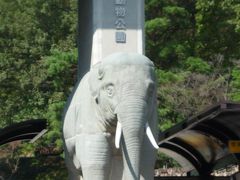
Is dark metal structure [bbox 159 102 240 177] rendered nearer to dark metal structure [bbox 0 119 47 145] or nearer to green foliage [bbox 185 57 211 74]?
dark metal structure [bbox 0 119 47 145]

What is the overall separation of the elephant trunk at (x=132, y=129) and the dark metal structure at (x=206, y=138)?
2.65 metres

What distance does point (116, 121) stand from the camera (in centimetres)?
976

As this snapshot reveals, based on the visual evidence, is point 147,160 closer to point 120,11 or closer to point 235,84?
point 120,11

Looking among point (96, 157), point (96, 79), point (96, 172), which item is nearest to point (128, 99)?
point (96, 79)

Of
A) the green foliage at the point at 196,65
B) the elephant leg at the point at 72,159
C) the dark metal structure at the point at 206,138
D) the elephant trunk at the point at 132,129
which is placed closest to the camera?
the elephant trunk at the point at 132,129

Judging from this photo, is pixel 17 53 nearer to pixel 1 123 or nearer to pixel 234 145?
pixel 1 123

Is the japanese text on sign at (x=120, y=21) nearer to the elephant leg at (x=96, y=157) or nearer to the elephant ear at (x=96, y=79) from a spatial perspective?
the elephant ear at (x=96, y=79)

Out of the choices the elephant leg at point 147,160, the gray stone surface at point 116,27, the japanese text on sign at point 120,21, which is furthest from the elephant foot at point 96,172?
the japanese text on sign at point 120,21

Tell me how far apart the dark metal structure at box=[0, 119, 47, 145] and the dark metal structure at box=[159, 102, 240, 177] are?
2.57 m

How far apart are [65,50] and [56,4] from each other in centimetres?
316

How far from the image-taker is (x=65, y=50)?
81.0ft

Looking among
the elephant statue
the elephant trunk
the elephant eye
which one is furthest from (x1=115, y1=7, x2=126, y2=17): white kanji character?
the elephant trunk

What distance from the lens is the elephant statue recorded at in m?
9.40

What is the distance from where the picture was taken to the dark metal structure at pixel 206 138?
40.8 ft
